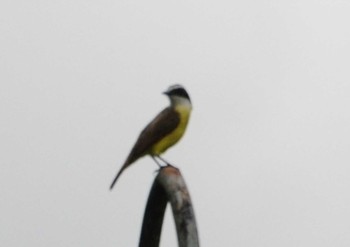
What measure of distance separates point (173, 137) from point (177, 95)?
67cm

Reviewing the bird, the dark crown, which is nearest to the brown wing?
the bird

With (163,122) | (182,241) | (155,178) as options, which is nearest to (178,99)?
(163,122)

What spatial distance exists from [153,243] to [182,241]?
3.58ft

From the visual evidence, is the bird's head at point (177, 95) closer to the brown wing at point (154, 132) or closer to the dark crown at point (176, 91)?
the dark crown at point (176, 91)

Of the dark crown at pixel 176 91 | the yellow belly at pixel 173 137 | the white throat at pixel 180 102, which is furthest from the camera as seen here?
the yellow belly at pixel 173 137

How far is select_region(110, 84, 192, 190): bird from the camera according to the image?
10508mm

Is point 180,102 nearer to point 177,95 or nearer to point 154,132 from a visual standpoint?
point 177,95

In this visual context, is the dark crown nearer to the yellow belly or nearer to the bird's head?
the bird's head

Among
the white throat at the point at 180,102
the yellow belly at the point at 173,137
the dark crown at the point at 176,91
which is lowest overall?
the yellow belly at the point at 173,137

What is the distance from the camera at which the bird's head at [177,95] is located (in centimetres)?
1043

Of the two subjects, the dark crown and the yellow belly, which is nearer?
the dark crown

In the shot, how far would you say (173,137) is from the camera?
11031 millimetres

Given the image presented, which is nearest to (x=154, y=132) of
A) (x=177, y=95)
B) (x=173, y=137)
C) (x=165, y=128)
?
(x=165, y=128)

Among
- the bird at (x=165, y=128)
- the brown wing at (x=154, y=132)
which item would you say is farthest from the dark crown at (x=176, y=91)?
the brown wing at (x=154, y=132)
